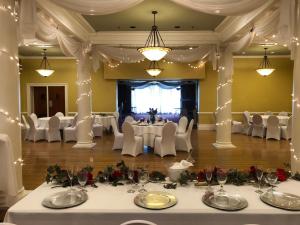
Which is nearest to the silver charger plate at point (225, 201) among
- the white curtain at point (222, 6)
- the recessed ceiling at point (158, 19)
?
the white curtain at point (222, 6)

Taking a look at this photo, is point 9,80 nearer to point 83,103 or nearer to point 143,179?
point 143,179

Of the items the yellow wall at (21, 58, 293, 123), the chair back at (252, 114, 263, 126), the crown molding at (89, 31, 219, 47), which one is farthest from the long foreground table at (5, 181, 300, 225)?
the yellow wall at (21, 58, 293, 123)

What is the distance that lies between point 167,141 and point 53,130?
15.0 feet

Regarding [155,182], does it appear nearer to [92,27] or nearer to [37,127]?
[92,27]

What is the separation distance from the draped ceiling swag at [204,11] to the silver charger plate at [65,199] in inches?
91.8

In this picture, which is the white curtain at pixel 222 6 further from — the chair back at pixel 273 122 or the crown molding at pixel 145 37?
the chair back at pixel 273 122

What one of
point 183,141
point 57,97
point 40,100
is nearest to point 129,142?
point 183,141

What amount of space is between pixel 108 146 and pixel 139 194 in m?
6.37

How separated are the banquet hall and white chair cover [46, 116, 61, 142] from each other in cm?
4

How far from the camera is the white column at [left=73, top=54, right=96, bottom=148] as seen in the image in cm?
814

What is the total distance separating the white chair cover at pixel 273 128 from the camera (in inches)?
374

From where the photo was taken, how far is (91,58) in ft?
27.7

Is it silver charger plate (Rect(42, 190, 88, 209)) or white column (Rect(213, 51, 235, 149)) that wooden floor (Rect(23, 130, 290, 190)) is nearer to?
white column (Rect(213, 51, 235, 149))

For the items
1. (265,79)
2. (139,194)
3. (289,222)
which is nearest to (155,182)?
(139,194)
